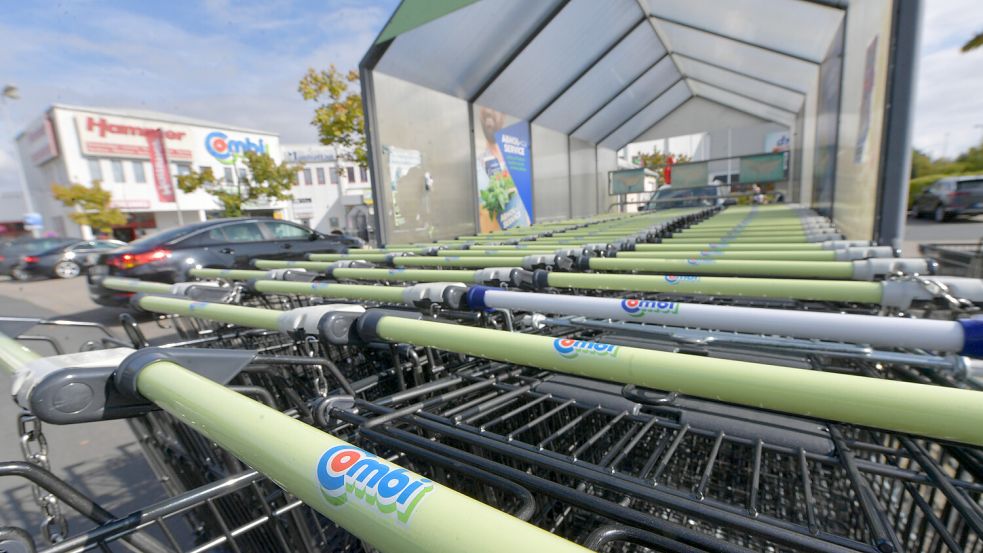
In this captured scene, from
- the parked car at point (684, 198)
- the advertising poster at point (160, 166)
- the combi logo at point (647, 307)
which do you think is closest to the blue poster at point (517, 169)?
the parked car at point (684, 198)

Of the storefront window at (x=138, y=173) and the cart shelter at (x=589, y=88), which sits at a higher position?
the storefront window at (x=138, y=173)

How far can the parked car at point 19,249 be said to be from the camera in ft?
45.2

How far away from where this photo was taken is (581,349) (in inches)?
38.1

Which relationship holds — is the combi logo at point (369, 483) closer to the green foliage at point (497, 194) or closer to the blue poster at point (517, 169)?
the green foliage at point (497, 194)

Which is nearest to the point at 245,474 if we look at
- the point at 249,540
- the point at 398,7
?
the point at 249,540

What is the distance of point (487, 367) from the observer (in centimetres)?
Result: 158

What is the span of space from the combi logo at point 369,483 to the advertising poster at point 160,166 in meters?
35.9

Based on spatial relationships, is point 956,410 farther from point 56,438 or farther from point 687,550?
point 56,438

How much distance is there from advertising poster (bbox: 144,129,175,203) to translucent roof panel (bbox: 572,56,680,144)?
28.9 meters

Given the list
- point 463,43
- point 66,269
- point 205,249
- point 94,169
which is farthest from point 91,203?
point 463,43

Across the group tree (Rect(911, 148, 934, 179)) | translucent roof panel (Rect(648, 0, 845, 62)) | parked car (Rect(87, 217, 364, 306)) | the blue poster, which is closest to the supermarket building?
the blue poster

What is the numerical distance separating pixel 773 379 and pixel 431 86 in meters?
7.46

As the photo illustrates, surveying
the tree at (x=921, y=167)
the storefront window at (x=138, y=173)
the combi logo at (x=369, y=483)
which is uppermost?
Result: the storefront window at (x=138, y=173)

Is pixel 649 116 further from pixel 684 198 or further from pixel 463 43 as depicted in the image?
pixel 463 43
